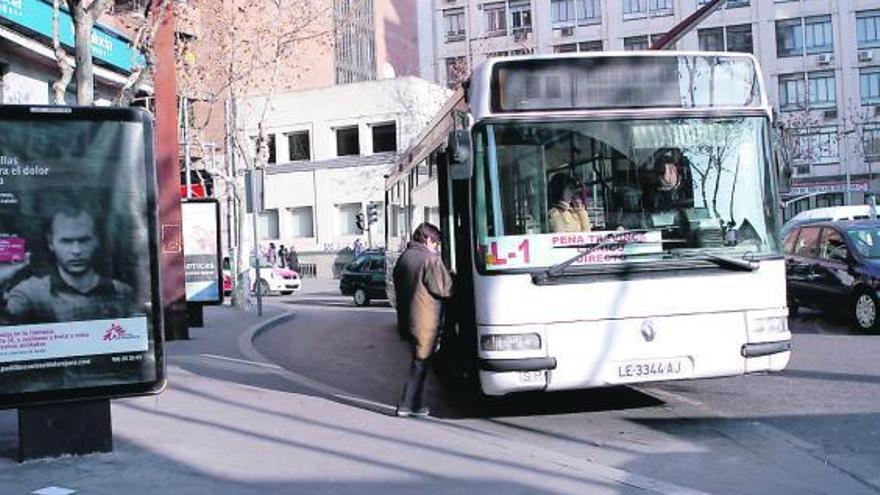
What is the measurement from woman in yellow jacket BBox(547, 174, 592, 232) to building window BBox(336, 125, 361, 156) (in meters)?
43.7

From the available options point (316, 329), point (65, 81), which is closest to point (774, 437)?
point (65, 81)

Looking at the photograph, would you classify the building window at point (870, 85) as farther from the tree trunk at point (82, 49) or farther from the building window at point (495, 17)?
the tree trunk at point (82, 49)

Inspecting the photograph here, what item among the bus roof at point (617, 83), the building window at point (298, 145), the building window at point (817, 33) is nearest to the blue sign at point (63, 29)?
the bus roof at point (617, 83)

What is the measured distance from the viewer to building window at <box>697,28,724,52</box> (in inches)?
2415

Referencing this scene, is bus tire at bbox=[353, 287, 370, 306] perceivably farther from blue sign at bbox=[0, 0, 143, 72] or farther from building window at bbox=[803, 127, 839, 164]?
building window at bbox=[803, 127, 839, 164]

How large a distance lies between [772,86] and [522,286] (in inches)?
2243

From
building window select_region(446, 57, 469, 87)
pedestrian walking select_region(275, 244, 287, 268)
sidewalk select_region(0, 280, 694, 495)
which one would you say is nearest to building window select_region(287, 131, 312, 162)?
pedestrian walking select_region(275, 244, 287, 268)

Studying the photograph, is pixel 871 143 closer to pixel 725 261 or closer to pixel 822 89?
pixel 822 89

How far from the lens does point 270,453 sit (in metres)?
7.02

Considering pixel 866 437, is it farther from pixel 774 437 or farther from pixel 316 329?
pixel 316 329

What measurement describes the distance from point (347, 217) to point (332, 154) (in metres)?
3.54

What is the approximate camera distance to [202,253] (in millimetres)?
17766

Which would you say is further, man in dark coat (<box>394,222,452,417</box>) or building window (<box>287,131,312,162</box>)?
building window (<box>287,131,312,162</box>)

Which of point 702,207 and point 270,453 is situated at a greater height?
point 702,207
